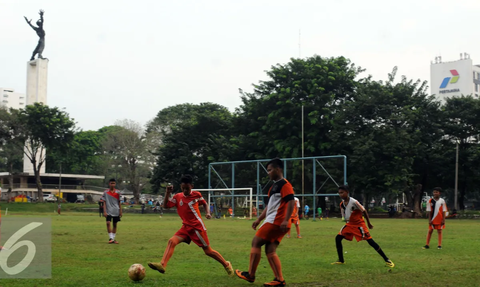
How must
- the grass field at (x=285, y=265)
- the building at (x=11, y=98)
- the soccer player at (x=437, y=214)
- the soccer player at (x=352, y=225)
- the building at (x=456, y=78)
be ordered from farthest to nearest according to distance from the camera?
the building at (x=11, y=98) < the building at (x=456, y=78) < the soccer player at (x=437, y=214) < the soccer player at (x=352, y=225) < the grass field at (x=285, y=265)

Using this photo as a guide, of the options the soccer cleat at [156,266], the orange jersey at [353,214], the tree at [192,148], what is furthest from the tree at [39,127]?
the soccer cleat at [156,266]

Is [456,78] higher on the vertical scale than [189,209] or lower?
higher

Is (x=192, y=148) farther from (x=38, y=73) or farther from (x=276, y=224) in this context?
(x=276, y=224)

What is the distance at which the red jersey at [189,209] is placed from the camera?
10.4 m

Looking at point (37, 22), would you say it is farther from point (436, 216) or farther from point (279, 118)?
point (436, 216)

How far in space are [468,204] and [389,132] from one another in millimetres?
72771

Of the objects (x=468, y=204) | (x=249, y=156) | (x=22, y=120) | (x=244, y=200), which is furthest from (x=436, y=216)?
(x=468, y=204)

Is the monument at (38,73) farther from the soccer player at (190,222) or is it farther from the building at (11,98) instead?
the building at (11,98)

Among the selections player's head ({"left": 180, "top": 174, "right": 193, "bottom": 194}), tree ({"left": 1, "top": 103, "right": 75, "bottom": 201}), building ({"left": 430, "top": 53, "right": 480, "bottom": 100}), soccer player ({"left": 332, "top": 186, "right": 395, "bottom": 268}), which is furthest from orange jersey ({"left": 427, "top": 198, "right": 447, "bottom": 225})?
building ({"left": 430, "top": 53, "right": 480, "bottom": 100})

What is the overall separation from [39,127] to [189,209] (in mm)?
58111

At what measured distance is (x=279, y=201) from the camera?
888 cm

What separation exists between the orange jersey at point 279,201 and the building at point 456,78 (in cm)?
12283

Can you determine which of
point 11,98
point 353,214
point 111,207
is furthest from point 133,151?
point 11,98

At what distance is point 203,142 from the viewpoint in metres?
60.8
